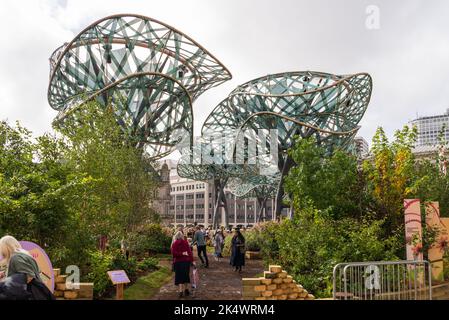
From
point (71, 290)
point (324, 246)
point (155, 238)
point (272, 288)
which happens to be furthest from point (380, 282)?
point (155, 238)

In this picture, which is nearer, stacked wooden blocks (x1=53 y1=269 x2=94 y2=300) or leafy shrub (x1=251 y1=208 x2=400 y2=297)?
stacked wooden blocks (x1=53 y1=269 x2=94 y2=300)

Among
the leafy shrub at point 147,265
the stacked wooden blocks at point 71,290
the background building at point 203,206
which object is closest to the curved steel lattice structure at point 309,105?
the leafy shrub at point 147,265

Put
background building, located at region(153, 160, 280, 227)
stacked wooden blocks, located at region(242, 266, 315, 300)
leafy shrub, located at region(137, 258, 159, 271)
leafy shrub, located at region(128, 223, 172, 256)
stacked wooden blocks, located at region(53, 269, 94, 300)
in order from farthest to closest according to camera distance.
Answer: background building, located at region(153, 160, 280, 227), leafy shrub, located at region(128, 223, 172, 256), leafy shrub, located at region(137, 258, 159, 271), stacked wooden blocks, located at region(242, 266, 315, 300), stacked wooden blocks, located at region(53, 269, 94, 300)

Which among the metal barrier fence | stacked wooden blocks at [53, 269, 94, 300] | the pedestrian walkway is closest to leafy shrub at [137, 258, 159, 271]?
the pedestrian walkway

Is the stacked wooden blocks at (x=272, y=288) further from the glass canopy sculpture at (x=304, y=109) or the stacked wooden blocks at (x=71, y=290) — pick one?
the glass canopy sculpture at (x=304, y=109)

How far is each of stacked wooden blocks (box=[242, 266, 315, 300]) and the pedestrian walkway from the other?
171 centimetres

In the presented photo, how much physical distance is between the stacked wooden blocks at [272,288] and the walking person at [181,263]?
7.68 ft

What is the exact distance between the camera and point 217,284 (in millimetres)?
14102

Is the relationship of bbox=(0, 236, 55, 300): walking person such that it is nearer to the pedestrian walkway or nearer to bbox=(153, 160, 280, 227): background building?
the pedestrian walkway

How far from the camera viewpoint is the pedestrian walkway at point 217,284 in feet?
39.4

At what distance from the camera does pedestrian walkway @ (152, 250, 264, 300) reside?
11997mm
